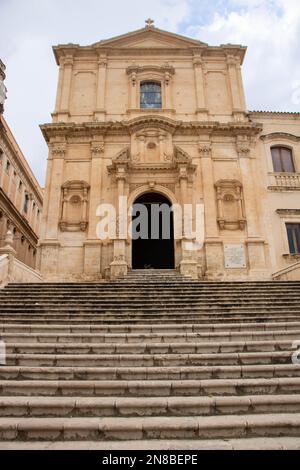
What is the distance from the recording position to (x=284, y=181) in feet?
57.6

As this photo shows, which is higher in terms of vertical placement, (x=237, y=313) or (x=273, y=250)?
(x=273, y=250)

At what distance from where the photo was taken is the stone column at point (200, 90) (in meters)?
18.9

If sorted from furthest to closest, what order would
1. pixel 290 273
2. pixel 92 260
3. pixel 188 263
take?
pixel 92 260
pixel 188 263
pixel 290 273

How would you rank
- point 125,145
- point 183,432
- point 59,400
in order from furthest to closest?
1. point 125,145
2. point 59,400
3. point 183,432

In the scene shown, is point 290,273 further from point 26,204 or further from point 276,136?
point 26,204

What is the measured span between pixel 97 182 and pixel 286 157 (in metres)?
10.9

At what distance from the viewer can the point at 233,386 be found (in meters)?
5.19

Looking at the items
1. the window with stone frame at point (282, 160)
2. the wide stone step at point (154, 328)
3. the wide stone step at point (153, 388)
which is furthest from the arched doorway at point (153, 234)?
the wide stone step at point (153, 388)

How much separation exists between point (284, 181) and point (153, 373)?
593 inches

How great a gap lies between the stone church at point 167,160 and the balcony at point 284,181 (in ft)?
0.18

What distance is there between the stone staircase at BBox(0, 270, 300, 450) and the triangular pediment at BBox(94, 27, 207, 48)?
18085 millimetres

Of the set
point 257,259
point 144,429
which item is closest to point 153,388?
point 144,429
